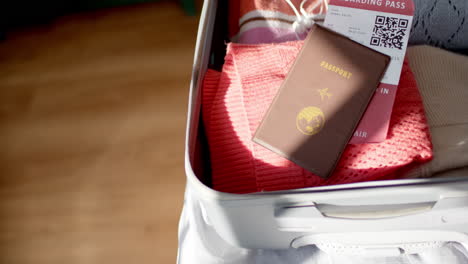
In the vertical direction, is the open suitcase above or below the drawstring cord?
below

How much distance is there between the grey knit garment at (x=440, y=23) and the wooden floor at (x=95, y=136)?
752 mm

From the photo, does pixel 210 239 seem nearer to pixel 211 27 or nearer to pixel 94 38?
pixel 211 27

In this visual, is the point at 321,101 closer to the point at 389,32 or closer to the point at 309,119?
the point at 309,119

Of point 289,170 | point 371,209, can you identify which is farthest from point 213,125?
point 371,209

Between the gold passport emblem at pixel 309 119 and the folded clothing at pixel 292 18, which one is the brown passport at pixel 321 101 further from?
the folded clothing at pixel 292 18

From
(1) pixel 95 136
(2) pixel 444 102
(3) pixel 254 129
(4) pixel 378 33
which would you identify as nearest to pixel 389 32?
(4) pixel 378 33

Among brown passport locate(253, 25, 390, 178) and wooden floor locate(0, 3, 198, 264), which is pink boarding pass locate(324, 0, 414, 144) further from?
wooden floor locate(0, 3, 198, 264)

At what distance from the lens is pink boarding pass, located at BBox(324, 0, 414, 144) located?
61 centimetres

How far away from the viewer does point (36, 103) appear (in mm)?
1344

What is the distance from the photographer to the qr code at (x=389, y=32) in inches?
24.9

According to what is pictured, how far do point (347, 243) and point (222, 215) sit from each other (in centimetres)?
27

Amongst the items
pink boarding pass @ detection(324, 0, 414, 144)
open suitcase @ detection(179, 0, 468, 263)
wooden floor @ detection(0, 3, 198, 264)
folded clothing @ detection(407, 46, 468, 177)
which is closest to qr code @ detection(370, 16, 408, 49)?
pink boarding pass @ detection(324, 0, 414, 144)

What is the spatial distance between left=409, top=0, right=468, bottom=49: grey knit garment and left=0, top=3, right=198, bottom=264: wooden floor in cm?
75

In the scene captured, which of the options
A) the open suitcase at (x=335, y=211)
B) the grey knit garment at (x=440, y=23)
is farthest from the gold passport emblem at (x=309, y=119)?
the grey knit garment at (x=440, y=23)
